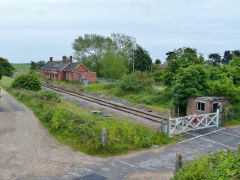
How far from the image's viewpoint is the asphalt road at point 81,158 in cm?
1033

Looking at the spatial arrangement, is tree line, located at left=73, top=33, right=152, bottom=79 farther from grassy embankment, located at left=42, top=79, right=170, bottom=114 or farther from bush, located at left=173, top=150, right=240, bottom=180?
bush, located at left=173, top=150, right=240, bottom=180

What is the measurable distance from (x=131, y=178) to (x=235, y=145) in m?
7.60

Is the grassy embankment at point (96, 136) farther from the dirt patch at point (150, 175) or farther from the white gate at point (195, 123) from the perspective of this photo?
the dirt patch at point (150, 175)

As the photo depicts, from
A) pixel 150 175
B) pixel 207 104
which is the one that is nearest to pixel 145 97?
pixel 207 104

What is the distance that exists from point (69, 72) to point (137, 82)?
2349 cm

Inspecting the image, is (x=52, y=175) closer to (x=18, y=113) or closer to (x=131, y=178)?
(x=131, y=178)

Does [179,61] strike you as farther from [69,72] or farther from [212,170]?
[69,72]

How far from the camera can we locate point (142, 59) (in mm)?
60469

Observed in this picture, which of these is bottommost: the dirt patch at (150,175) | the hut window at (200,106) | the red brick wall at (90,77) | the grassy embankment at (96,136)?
the dirt patch at (150,175)

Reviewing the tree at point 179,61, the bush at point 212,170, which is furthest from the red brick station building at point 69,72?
the bush at point 212,170

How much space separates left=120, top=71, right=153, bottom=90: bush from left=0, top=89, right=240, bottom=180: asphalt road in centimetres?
2023

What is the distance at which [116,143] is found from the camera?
1337cm

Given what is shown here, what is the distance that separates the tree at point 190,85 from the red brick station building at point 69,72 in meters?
34.1

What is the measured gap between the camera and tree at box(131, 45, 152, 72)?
199 feet
